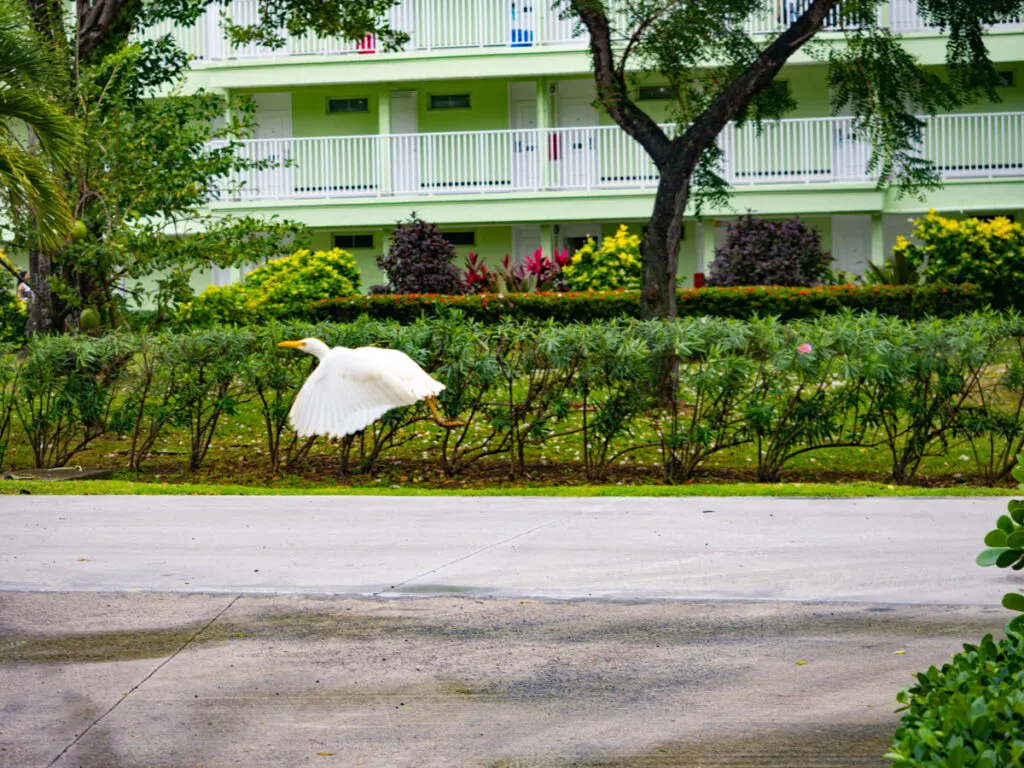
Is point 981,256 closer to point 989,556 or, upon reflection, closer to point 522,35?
point 522,35

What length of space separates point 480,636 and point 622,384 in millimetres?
5704

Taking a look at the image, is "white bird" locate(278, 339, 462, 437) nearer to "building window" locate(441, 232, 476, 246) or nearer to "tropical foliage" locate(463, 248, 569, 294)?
"tropical foliage" locate(463, 248, 569, 294)

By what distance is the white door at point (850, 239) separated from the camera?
27172 millimetres

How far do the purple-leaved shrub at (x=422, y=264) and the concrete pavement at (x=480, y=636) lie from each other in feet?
41.9

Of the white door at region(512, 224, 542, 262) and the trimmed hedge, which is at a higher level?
the white door at region(512, 224, 542, 262)

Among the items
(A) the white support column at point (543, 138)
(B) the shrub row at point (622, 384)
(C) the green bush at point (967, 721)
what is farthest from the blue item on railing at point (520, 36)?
(C) the green bush at point (967, 721)

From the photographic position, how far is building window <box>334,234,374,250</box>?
28.4 metres

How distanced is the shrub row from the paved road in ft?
5.41

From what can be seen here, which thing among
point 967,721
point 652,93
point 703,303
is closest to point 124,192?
point 703,303

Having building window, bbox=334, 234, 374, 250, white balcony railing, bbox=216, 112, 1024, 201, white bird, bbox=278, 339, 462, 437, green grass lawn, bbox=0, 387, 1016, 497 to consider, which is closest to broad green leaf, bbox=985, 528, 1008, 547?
white bird, bbox=278, 339, 462, 437

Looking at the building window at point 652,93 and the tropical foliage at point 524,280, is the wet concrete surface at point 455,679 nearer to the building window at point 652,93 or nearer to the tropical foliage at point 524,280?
the tropical foliage at point 524,280

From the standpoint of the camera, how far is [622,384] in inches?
435

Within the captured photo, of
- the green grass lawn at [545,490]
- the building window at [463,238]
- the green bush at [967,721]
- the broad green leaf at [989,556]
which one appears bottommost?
the green grass lawn at [545,490]

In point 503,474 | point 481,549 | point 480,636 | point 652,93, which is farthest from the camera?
point 652,93
